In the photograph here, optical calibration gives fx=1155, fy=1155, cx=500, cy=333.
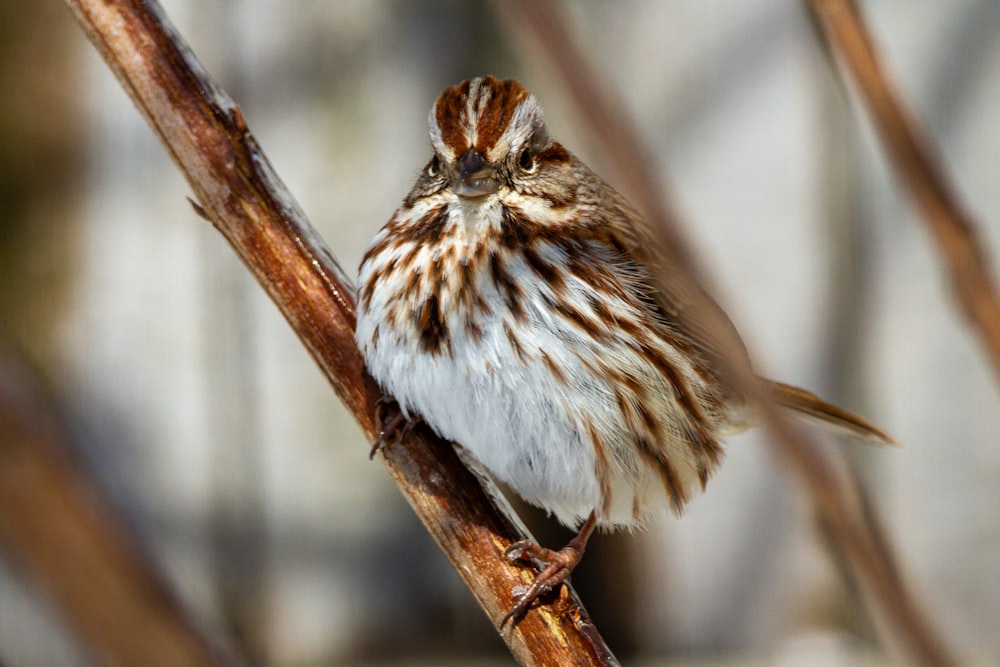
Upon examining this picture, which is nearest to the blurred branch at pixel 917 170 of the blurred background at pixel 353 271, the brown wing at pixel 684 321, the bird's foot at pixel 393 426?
the brown wing at pixel 684 321

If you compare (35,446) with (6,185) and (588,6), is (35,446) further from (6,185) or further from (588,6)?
(6,185)

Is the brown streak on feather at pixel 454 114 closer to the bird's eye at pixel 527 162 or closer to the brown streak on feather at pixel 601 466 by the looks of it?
the bird's eye at pixel 527 162

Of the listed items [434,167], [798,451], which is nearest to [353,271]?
[434,167]

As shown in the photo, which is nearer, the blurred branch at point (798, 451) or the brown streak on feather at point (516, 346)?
the blurred branch at point (798, 451)

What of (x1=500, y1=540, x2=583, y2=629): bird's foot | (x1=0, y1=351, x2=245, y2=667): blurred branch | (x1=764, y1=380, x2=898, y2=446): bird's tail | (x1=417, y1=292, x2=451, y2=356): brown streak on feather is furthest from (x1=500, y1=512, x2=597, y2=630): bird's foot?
(x1=0, y1=351, x2=245, y2=667): blurred branch

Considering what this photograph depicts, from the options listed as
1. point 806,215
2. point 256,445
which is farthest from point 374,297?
point 806,215

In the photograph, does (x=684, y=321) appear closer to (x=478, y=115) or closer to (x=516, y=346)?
(x=516, y=346)
